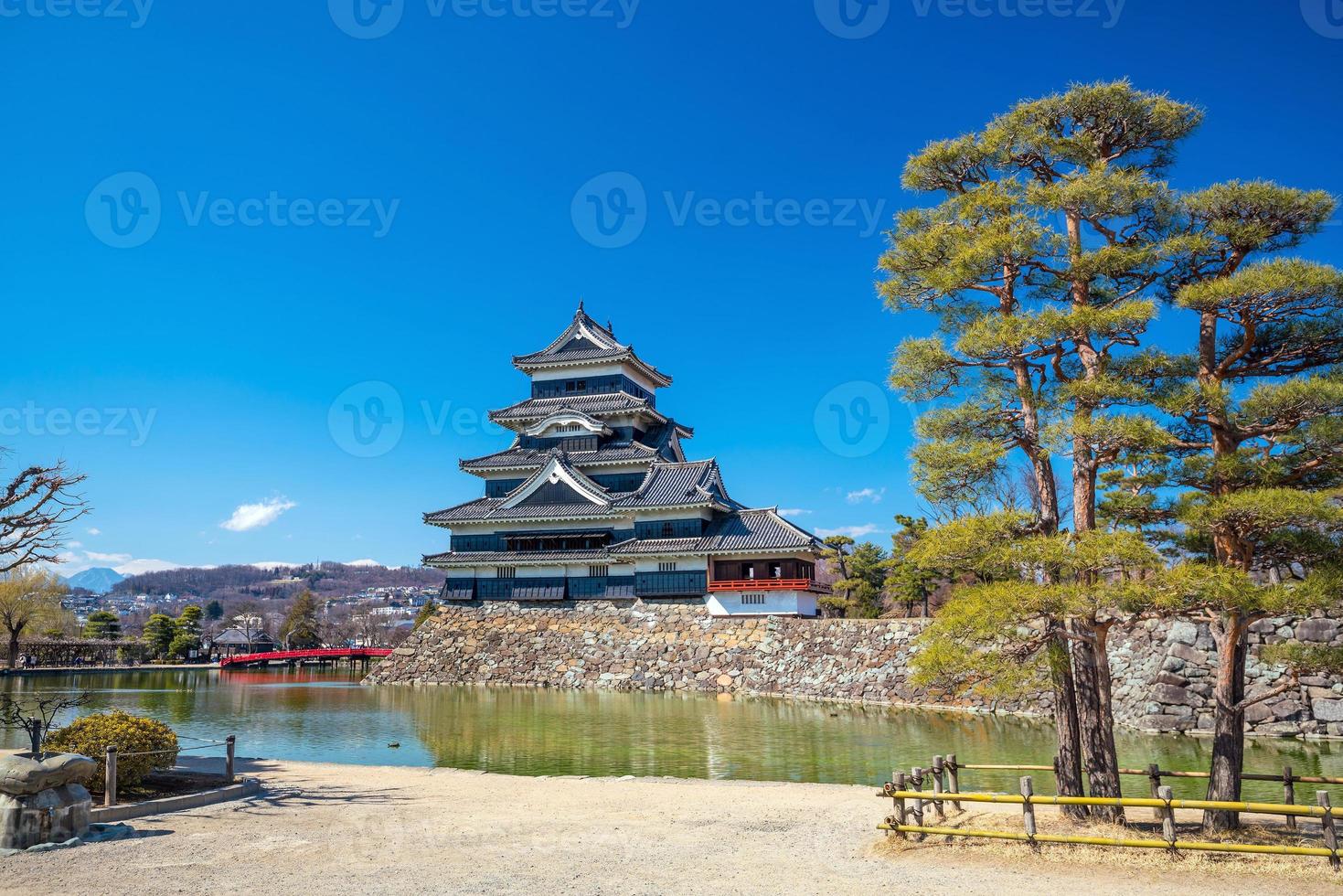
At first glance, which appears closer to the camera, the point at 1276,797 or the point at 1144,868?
the point at 1144,868

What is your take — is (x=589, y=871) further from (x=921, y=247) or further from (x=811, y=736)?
(x=811, y=736)

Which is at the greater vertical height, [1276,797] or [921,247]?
[921,247]

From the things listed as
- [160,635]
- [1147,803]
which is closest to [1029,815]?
→ [1147,803]

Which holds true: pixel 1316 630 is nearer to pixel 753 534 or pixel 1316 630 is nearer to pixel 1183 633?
pixel 1183 633

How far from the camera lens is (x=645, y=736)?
65.5 feet

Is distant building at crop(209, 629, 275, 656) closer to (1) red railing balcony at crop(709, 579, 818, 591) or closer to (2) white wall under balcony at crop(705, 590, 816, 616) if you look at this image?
(2) white wall under balcony at crop(705, 590, 816, 616)

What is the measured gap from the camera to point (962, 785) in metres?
13.6

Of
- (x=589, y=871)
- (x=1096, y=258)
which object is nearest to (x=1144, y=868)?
(x=589, y=871)

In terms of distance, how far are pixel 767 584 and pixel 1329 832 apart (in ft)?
85.9

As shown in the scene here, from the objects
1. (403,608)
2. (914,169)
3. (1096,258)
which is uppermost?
(914,169)

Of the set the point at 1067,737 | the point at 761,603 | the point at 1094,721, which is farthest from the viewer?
the point at 761,603

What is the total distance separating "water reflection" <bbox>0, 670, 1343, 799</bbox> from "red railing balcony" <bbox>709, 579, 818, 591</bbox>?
6215 mm

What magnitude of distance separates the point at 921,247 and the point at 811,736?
41.4ft

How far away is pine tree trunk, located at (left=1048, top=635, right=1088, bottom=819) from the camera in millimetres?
9766
